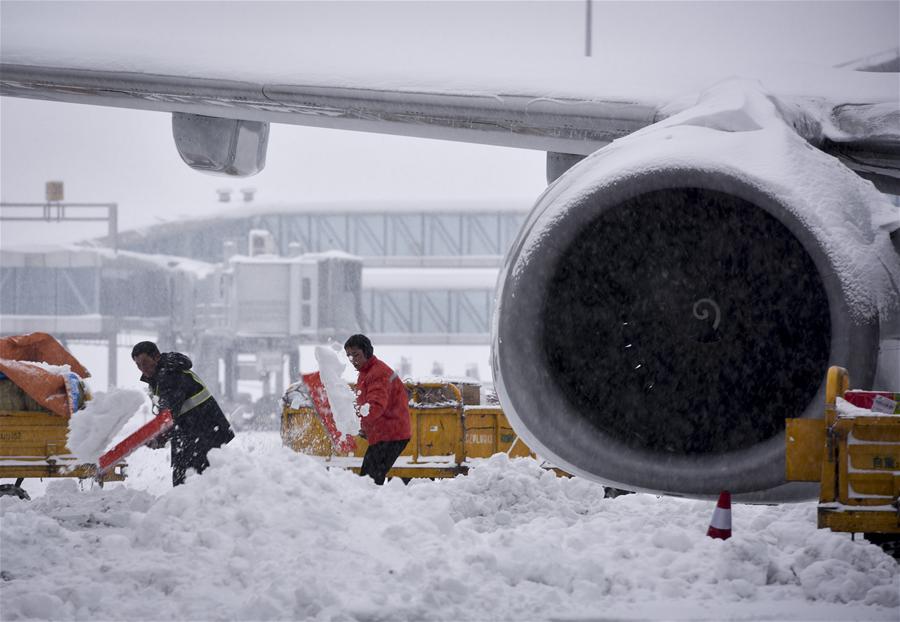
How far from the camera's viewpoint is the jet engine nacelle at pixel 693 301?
3.09 meters

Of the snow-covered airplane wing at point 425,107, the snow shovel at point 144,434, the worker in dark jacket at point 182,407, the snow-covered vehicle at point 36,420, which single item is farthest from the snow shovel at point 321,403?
the snow-covered airplane wing at point 425,107

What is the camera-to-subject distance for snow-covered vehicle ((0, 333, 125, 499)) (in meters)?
8.85

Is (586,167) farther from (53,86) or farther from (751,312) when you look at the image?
(53,86)

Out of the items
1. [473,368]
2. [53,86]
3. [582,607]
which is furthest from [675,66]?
[473,368]

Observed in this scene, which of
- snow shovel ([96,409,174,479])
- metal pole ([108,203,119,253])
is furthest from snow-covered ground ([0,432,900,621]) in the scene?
metal pole ([108,203,119,253])

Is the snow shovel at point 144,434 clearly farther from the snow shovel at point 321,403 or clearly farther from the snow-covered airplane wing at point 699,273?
the snow-covered airplane wing at point 699,273

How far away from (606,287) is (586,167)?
493mm

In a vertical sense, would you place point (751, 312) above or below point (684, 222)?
below

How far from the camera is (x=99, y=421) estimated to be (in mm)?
7328

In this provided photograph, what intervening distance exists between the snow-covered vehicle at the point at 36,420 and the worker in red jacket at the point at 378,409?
118 inches

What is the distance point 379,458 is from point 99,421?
209cm

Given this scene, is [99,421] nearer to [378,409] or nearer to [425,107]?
[378,409]

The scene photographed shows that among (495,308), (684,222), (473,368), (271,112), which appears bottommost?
(473,368)

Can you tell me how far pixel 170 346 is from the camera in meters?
30.7
